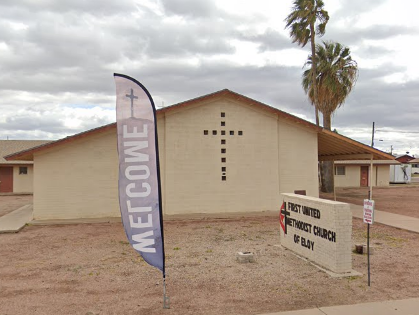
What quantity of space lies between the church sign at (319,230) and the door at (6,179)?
1065 inches

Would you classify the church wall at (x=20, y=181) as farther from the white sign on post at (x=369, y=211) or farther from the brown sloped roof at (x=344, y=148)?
the white sign on post at (x=369, y=211)

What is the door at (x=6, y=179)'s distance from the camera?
30.8 meters

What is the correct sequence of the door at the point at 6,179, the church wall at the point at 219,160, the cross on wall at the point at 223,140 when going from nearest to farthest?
the church wall at the point at 219,160 < the cross on wall at the point at 223,140 < the door at the point at 6,179

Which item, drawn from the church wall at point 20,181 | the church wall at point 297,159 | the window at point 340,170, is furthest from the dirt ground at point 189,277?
the window at point 340,170

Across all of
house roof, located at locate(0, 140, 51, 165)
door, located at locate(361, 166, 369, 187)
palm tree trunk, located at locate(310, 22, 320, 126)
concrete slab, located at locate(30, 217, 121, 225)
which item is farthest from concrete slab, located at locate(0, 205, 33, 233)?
door, located at locate(361, 166, 369, 187)

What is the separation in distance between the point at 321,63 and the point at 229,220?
15.8 metres

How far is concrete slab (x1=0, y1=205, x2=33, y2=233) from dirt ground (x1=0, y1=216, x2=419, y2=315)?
96cm

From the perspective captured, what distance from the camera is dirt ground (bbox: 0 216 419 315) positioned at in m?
6.41

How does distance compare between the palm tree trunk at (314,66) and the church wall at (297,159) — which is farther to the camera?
the palm tree trunk at (314,66)

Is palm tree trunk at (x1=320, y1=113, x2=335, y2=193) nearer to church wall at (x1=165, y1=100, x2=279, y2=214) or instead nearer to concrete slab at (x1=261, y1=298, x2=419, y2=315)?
church wall at (x1=165, y1=100, x2=279, y2=214)

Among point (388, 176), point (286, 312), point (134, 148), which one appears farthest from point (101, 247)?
point (388, 176)

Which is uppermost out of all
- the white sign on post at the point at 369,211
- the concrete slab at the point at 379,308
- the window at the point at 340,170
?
the window at the point at 340,170

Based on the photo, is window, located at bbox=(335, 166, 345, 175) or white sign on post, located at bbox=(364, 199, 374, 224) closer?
white sign on post, located at bbox=(364, 199, 374, 224)

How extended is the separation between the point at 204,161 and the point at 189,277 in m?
9.46
